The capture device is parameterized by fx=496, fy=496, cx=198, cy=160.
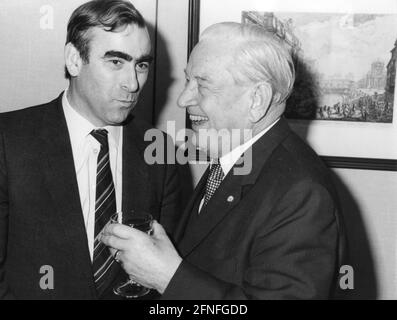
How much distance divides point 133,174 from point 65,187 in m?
0.26

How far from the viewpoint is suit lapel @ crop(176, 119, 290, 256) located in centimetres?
141

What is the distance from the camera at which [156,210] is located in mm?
1774

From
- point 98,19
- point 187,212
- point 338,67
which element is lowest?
point 187,212

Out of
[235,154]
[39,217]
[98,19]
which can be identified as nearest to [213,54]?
[235,154]

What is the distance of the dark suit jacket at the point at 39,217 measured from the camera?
1.53 metres

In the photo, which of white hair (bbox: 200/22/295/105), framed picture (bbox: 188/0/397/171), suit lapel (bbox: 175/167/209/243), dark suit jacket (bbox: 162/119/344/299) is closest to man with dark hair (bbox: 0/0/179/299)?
suit lapel (bbox: 175/167/209/243)

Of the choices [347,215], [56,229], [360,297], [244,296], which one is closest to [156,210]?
[56,229]

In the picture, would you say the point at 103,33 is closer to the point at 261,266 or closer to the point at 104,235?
the point at 104,235

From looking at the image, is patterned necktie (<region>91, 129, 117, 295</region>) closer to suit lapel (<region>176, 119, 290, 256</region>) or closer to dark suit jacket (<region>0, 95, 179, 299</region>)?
dark suit jacket (<region>0, 95, 179, 299</region>)

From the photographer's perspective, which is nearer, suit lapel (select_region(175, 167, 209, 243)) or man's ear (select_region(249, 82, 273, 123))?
man's ear (select_region(249, 82, 273, 123))

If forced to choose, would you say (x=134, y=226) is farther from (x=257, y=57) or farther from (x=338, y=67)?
(x=338, y=67)

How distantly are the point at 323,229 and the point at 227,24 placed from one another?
0.64 meters

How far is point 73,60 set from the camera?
1.66 meters

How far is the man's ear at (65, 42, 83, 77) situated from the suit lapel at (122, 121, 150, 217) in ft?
0.89
